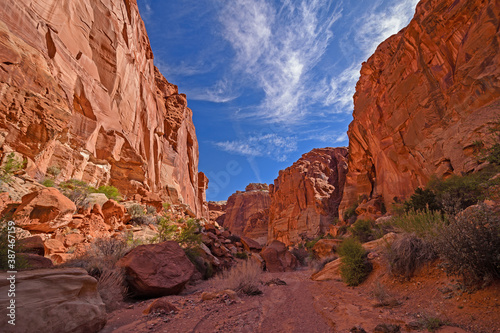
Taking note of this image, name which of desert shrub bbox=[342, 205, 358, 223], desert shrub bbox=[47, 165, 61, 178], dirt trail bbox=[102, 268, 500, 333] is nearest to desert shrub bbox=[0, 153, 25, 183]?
desert shrub bbox=[47, 165, 61, 178]

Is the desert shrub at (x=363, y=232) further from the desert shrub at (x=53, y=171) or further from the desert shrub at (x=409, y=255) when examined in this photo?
the desert shrub at (x=53, y=171)

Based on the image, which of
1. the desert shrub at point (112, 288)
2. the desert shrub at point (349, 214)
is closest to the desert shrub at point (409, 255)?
the desert shrub at point (112, 288)

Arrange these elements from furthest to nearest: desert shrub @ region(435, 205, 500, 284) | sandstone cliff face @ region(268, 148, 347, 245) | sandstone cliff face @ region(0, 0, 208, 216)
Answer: sandstone cliff face @ region(268, 148, 347, 245) < sandstone cliff face @ region(0, 0, 208, 216) < desert shrub @ region(435, 205, 500, 284)

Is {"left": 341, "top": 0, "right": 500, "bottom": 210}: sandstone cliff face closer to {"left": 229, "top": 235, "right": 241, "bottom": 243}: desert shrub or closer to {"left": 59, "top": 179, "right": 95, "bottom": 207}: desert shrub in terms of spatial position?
{"left": 229, "top": 235, "right": 241, "bottom": 243}: desert shrub

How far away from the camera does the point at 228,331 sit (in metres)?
3.35

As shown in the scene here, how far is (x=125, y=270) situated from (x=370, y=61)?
111 feet

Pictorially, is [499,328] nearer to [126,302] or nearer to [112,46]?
[126,302]

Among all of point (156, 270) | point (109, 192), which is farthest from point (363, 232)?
point (109, 192)

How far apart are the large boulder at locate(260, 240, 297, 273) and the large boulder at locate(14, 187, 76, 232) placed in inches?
427

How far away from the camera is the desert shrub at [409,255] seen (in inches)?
202

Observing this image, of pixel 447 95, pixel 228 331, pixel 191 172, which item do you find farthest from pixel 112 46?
pixel 447 95

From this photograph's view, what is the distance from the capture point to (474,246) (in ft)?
11.3

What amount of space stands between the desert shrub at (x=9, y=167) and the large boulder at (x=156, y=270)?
448 cm

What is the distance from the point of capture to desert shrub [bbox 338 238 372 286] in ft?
22.2
